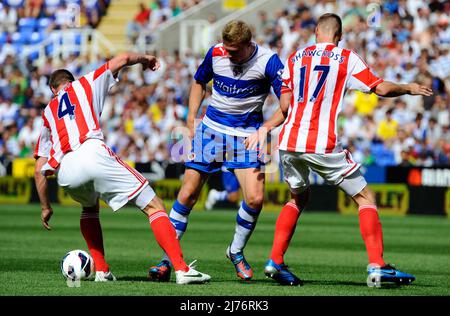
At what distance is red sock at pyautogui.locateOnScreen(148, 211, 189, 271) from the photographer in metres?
8.34

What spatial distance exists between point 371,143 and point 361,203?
14095 mm

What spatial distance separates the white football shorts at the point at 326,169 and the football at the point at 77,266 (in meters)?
1.85

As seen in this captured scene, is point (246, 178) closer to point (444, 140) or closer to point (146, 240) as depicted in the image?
point (146, 240)

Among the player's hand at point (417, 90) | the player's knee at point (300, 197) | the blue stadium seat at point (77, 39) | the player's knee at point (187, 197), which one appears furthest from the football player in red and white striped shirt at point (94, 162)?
the blue stadium seat at point (77, 39)

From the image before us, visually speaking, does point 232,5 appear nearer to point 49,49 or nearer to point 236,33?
point 49,49

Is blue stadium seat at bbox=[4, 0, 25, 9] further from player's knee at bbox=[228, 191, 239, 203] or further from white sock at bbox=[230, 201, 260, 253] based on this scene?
white sock at bbox=[230, 201, 260, 253]

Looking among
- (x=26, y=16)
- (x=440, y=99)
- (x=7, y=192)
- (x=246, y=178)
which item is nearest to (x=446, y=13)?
(x=440, y=99)

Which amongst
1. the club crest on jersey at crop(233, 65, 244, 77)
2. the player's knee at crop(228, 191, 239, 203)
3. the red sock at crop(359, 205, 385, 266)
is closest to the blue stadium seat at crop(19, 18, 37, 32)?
the player's knee at crop(228, 191, 239, 203)

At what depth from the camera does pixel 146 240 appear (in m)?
14.6

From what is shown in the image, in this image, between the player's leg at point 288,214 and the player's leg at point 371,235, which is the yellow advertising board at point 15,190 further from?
the player's leg at point 371,235

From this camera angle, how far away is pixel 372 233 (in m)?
8.47

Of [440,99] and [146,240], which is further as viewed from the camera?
[440,99]

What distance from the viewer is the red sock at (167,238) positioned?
8.34 m
